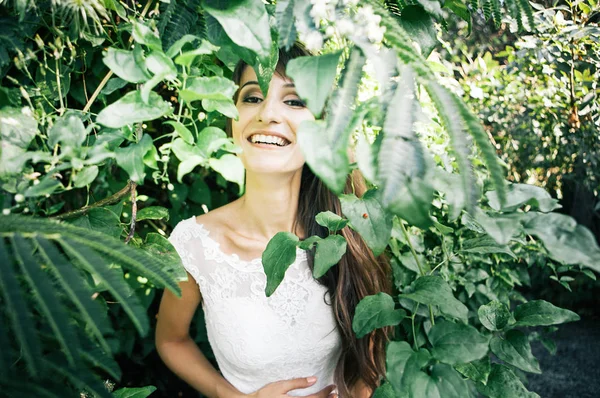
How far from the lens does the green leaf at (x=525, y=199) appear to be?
71 centimetres

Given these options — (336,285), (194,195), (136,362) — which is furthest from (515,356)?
(136,362)

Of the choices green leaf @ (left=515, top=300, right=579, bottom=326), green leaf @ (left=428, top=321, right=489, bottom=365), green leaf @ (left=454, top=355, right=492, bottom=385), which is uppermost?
green leaf @ (left=428, top=321, right=489, bottom=365)

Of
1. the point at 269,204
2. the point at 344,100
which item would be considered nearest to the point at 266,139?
the point at 269,204

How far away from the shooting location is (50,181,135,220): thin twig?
40.6 inches

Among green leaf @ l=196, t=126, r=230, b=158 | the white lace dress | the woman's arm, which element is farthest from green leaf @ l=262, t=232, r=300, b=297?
the woman's arm

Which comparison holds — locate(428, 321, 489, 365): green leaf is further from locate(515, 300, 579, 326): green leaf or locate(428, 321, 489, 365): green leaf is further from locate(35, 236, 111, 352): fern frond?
locate(35, 236, 111, 352): fern frond

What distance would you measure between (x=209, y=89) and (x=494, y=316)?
880 mm

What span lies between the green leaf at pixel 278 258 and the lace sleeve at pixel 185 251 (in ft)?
2.79

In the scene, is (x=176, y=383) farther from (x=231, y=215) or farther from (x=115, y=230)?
(x=115, y=230)

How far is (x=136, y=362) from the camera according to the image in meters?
2.28

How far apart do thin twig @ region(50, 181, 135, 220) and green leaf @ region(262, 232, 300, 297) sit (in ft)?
1.10

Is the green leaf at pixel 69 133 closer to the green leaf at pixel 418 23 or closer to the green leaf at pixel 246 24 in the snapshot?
the green leaf at pixel 246 24

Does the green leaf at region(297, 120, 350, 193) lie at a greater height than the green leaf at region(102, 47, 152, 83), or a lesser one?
lesser

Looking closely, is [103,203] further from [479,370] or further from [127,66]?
[479,370]
